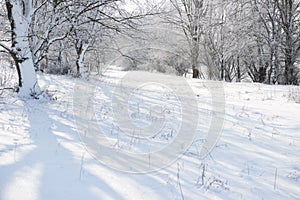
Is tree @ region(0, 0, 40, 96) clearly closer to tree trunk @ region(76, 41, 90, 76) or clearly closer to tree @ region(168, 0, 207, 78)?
tree trunk @ region(76, 41, 90, 76)

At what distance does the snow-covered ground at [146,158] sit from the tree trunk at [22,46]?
0.87 meters

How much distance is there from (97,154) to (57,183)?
880 millimetres

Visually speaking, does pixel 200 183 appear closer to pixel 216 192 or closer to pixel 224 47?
pixel 216 192

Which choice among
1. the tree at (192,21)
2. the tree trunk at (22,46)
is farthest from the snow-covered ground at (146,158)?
the tree at (192,21)

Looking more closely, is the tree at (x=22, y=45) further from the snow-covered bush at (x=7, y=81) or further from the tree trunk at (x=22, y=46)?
the snow-covered bush at (x=7, y=81)

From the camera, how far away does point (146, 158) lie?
3.66m

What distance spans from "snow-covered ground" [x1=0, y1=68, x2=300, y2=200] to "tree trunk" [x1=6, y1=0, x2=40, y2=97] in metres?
0.87

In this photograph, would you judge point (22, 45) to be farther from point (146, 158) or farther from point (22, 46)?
point (146, 158)

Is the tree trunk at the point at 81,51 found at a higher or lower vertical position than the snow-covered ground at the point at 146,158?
higher

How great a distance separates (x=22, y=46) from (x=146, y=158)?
198 inches

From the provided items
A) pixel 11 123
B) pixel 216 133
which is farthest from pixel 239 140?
pixel 11 123

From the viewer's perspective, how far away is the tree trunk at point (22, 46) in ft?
22.6

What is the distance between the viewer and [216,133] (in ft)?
16.1

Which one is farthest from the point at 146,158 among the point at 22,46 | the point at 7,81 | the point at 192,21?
the point at 192,21
